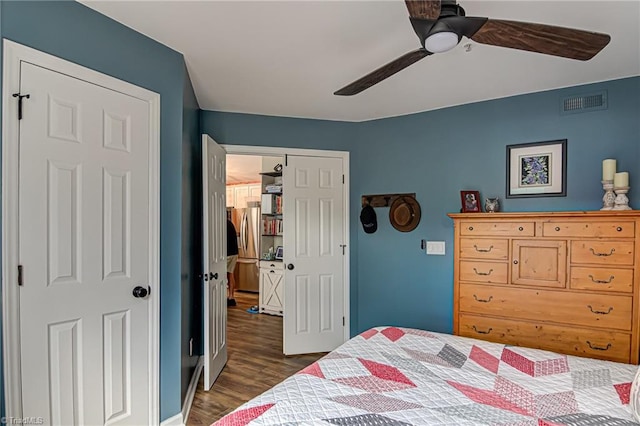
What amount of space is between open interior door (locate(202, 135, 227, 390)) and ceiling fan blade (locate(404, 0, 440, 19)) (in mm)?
2017

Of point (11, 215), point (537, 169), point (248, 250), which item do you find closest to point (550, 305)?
point (537, 169)

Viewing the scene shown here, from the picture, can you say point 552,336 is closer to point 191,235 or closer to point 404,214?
point 404,214

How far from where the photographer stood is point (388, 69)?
69.1 inches

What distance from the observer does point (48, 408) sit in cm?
165

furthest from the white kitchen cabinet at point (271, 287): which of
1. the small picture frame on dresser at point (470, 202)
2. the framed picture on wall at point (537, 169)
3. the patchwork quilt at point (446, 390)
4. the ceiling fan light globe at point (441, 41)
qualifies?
the ceiling fan light globe at point (441, 41)

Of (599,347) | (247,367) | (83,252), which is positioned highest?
(83,252)

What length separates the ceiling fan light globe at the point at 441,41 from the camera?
137 centimetres

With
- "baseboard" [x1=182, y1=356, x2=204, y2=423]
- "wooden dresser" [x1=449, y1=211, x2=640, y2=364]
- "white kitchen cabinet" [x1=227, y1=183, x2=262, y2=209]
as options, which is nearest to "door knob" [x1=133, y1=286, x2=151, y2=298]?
"baseboard" [x1=182, y1=356, x2=204, y2=423]

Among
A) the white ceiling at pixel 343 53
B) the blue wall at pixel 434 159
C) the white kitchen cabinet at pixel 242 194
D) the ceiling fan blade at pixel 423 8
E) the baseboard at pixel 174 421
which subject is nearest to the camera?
the ceiling fan blade at pixel 423 8

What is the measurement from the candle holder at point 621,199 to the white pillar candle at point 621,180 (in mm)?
23

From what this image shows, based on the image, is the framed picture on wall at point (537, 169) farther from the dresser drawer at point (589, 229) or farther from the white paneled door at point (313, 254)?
the white paneled door at point (313, 254)

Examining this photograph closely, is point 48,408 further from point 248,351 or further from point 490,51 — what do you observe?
point 490,51

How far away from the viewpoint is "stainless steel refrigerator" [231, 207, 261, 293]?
6.80 m

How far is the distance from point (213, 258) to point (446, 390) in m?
2.07
